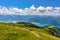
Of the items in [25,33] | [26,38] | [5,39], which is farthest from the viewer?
[25,33]

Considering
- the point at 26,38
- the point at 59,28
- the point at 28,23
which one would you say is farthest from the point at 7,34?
the point at 59,28

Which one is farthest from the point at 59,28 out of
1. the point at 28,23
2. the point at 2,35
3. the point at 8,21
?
the point at 2,35

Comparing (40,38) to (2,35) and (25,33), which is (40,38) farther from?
(2,35)

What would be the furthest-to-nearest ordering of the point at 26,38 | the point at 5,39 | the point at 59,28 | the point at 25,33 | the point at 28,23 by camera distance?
the point at 59,28 → the point at 28,23 → the point at 25,33 → the point at 26,38 → the point at 5,39

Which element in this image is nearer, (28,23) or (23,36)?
(23,36)

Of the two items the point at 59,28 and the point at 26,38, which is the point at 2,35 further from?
the point at 59,28

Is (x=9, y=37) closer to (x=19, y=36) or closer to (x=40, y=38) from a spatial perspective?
(x=19, y=36)

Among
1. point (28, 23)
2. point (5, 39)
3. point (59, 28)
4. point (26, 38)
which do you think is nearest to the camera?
point (5, 39)

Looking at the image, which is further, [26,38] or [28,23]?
[28,23]
